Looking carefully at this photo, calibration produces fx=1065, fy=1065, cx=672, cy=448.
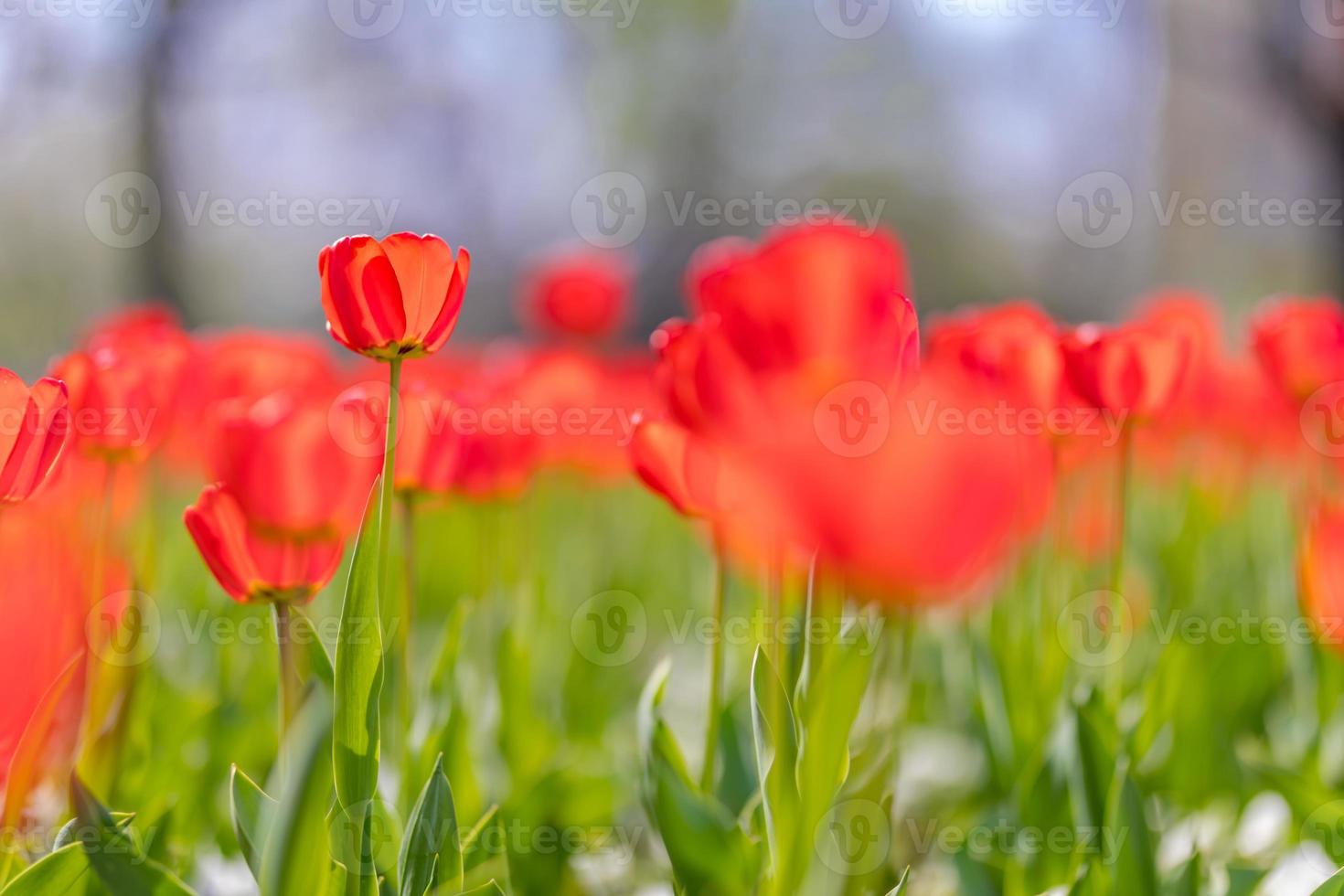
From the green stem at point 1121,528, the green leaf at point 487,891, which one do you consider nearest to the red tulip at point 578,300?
the green stem at point 1121,528

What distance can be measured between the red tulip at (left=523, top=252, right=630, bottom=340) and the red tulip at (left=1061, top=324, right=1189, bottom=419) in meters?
1.74

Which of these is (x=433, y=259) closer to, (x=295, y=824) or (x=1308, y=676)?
(x=295, y=824)

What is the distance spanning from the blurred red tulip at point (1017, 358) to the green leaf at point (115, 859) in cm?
58

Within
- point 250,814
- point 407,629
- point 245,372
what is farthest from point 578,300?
point 250,814

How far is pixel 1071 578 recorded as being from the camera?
1.32m

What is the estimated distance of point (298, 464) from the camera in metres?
0.65

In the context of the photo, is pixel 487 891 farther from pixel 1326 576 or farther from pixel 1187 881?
pixel 1326 576

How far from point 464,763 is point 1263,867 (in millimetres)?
596

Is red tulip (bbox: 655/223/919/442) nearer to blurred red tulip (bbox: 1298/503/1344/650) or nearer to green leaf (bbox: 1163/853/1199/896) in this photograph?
green leaf (bbox: 1163/853/1199/896)

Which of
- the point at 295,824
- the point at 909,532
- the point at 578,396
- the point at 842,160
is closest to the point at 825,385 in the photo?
the point at 909,532

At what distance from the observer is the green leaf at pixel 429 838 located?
0.57 m

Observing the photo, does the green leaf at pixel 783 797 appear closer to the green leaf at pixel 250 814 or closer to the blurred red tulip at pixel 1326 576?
the green leaf at pixel 250 814

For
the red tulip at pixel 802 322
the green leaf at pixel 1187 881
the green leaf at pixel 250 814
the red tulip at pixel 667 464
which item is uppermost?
the red tulip at pixel 802 322

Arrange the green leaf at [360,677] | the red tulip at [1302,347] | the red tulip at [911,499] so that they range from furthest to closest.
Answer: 1. the red tulip at [1302,347]
2. the green leaf at [360,677]
3. the red tulip at [911,499]
